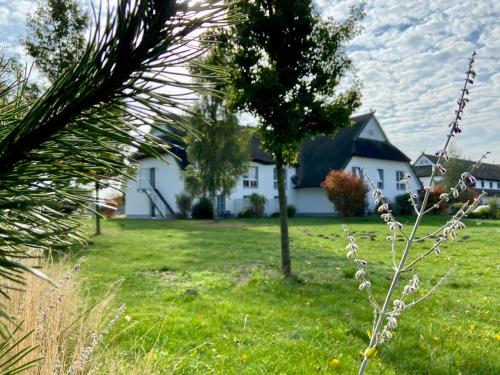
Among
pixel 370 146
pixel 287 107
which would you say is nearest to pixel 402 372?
pixel 287 107

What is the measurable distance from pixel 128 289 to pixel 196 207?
2540cm

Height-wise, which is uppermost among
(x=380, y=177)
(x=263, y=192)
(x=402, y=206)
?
(x=380, y=177)

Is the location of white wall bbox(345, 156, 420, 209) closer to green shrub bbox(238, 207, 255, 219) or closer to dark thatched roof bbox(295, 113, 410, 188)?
dark thatched roof bbox(295, 113, 410, 188)

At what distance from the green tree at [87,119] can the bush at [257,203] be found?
108 feet

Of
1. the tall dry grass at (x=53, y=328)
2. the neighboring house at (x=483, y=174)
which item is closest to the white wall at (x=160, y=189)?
the tall dry grass at (x=53, y=328)

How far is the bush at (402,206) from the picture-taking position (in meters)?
34.1

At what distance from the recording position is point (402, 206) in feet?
113

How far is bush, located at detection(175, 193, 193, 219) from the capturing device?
33.5 meters

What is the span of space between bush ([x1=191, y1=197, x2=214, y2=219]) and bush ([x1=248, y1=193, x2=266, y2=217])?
337cm

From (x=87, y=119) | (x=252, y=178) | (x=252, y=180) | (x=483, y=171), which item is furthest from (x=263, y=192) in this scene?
(x=483, y=171)

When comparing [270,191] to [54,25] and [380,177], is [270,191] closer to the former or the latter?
[380,177]

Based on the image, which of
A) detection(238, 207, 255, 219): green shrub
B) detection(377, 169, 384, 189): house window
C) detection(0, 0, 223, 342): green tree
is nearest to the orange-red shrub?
detection(377, 169, 384, 189): house window

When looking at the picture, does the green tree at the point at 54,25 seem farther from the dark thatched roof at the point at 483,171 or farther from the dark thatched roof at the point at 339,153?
the dark thatched roof at the point at 483,171

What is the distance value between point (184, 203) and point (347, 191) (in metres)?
12.2
